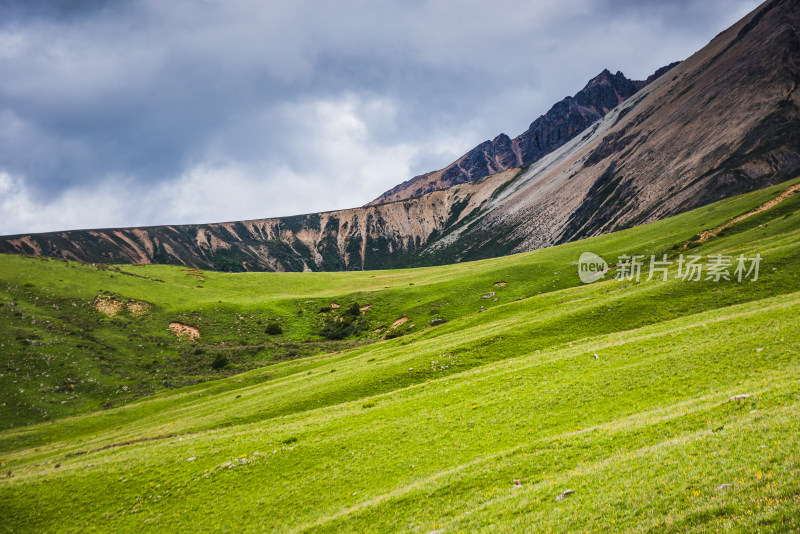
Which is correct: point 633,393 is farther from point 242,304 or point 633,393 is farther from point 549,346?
point 242,304

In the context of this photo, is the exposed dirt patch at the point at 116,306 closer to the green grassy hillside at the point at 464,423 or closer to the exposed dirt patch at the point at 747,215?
the green grassy hillside at the point at 464,423

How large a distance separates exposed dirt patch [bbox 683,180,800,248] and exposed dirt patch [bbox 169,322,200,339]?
339 ft

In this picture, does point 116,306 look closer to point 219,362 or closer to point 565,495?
point 219,362

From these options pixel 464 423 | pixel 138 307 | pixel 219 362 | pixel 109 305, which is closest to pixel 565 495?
pixel 464 423

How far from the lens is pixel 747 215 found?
242ft

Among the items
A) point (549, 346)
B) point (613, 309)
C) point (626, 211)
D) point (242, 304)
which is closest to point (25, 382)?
point (242, 304)

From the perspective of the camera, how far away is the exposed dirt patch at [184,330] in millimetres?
87375

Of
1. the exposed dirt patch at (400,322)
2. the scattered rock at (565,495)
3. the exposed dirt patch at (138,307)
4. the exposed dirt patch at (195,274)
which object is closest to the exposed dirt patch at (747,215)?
the exposed dirt patch at (400,322)

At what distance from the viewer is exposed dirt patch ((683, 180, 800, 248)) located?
236 feet

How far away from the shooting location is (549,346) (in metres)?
40.8

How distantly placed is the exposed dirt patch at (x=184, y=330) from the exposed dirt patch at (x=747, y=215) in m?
103

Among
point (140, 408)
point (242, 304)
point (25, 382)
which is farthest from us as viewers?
point (242, 304)

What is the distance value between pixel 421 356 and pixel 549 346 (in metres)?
14.4

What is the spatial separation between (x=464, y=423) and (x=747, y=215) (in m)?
80.8
